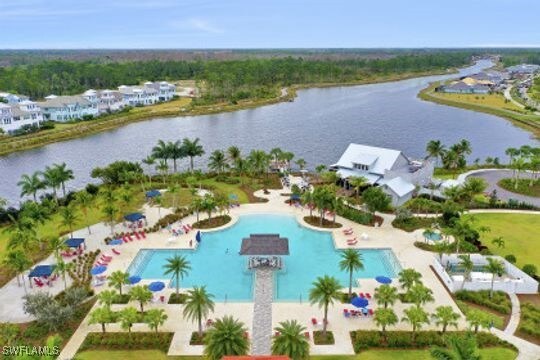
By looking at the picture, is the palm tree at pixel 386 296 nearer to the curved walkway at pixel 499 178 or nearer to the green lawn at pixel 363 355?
the green lawn at pixel 363 355

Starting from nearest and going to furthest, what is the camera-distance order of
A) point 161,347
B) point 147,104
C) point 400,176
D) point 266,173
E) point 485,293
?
point 161,347 < point 485,293 < point 400,176 < point 266,173 < point 147,104

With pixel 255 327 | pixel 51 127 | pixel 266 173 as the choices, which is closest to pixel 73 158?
pixel 51 127

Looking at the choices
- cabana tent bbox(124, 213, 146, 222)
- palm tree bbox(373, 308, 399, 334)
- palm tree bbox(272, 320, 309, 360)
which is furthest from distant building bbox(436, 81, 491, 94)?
palm tree bbox(272, 320, 309, 360)

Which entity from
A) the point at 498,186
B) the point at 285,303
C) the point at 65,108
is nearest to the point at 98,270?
the point at 285,303

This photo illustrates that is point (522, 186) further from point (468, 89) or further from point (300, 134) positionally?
point (468, 89)

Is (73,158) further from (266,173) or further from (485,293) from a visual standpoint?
(485,293)
